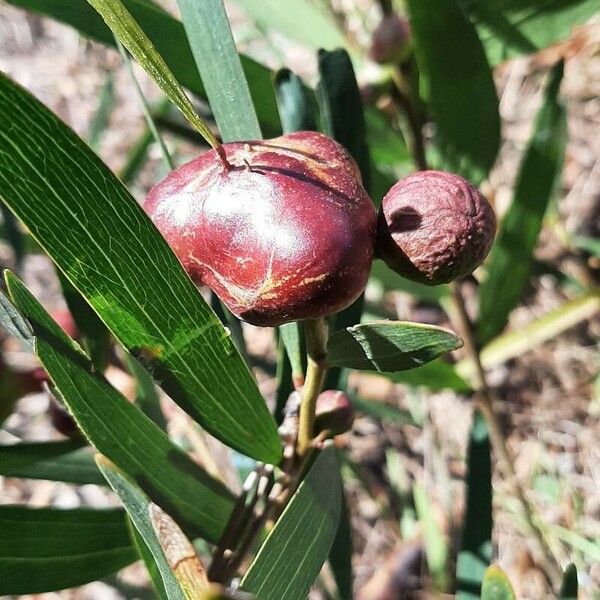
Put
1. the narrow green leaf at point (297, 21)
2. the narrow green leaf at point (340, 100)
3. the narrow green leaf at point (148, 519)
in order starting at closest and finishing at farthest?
the narrow green leaf at point (148, 519), the narrow green leaf at point (340, 100), the narrow green leaf at point (297, 21)

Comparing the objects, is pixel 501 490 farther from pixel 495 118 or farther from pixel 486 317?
pixel 495 118

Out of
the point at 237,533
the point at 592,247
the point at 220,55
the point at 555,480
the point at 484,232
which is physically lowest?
the point at 555,480

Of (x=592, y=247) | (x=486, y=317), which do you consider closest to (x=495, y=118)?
(x=486, y=317)

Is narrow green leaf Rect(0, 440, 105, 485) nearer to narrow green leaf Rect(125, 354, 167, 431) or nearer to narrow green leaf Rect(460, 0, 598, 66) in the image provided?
narrow green leaf Rect(125, 354, 167, 431)

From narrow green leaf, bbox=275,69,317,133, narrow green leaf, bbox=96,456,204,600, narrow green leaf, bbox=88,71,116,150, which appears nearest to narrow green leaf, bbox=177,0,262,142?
narrow green leaf, bbox=275,69,317,133

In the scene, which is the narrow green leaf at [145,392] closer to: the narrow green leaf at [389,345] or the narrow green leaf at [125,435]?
the narrow green leaf at [125,435]

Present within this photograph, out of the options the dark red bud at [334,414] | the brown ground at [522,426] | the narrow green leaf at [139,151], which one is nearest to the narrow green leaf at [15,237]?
the narrow green leaf at [139,151]

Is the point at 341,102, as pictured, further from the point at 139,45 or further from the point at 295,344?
the point at 139,45

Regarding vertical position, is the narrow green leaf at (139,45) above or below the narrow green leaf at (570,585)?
above
